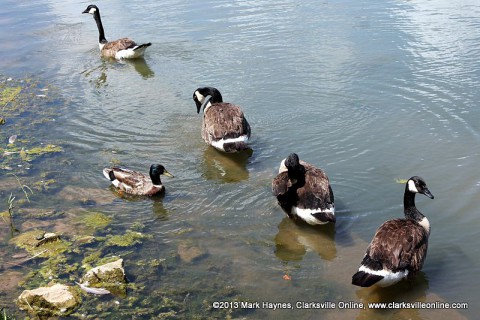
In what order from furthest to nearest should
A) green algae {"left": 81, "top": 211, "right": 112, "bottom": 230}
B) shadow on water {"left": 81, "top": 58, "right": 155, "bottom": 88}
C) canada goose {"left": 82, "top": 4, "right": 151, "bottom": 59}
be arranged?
canada goose {"left": 82, "top": 4, "right": 151, "bottom": 59}, shadow on water {"left": 81, "top": 58, "right": 155, "bottom": 88}, green algae {"left": 81, "top": 211, "right": 112, "bottom": 230}

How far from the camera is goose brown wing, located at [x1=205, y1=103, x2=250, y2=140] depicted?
10.6m

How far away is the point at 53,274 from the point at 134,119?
5.52m

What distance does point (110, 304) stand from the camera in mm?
6613

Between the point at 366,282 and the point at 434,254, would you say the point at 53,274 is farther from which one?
the point at 434,254

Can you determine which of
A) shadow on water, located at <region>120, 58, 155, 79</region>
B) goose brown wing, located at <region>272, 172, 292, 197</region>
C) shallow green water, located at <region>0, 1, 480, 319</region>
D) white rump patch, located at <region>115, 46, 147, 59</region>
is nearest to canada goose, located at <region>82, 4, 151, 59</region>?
white rump patch, located at <region>115, 46, 147, 59</region>

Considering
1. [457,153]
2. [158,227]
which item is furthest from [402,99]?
[158,227]

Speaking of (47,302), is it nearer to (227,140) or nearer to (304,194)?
(304,194)

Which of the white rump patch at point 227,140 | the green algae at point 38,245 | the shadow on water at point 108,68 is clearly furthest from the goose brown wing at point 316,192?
the shadow on water at point 108,68

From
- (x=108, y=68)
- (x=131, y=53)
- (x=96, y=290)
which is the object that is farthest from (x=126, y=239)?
(x=131, y=53)

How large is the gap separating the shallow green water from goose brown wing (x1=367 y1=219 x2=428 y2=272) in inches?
14.7

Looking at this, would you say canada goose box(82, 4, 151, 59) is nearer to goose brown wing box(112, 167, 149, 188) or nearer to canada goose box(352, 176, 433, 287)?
goose brown wing box(112, 167, 149, 188)

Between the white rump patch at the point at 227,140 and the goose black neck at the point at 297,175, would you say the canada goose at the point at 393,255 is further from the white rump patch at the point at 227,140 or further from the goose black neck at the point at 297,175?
the white rump patch at the point at 227,140

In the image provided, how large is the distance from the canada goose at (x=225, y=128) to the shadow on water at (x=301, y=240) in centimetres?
233

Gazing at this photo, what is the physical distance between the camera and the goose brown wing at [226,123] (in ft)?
34.9
